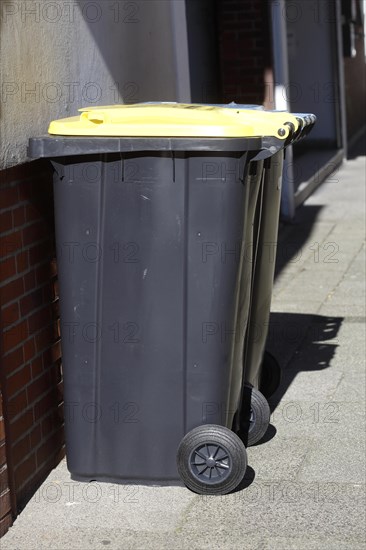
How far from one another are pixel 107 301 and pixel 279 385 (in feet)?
5.86

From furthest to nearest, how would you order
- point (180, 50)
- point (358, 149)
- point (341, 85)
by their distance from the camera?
point (358, 149) < point (341, 85) < point (180, 50)

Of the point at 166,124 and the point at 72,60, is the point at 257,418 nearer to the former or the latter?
the point at 166,124

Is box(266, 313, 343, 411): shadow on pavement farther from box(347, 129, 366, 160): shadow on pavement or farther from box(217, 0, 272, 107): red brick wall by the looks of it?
box(347, 129, 366, 160): shadow on pavement

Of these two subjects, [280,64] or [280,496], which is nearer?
[280,496]

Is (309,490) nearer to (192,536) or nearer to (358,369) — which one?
(192,536)

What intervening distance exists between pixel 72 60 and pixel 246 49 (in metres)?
6.18

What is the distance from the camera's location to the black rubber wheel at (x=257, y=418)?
5.21m

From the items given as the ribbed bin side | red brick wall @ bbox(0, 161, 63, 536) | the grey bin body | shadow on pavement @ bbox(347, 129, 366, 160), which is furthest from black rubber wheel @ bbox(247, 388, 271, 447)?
shadow on pavement @ bbox(347, 129, 366, 160)

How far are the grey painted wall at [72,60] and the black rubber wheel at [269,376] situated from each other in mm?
1647

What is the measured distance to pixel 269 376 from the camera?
19.3 ft

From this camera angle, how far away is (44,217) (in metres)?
4.88

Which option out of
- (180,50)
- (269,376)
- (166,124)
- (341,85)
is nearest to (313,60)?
(341,85)

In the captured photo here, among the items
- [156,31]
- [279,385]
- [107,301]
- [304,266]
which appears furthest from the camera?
[304,266]

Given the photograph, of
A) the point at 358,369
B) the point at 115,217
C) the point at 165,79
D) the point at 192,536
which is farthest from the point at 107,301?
the point at 165,79
